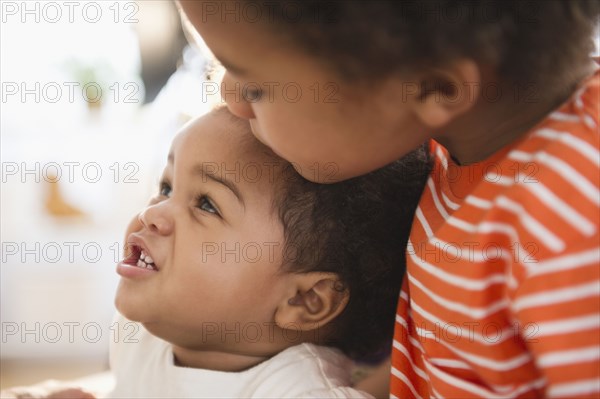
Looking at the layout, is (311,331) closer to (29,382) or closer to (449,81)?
(449,81)

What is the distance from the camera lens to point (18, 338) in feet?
6.95

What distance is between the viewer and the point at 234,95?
31.3 inches

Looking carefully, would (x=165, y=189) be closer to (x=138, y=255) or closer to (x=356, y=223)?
(x=138, y=255)

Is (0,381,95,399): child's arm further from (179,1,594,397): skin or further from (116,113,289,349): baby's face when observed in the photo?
Answer: (179,1,594,397): skin

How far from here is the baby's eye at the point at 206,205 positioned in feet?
3.23

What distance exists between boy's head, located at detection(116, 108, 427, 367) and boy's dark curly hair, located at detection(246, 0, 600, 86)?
29cm

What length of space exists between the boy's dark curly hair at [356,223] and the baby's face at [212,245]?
1.1 inches

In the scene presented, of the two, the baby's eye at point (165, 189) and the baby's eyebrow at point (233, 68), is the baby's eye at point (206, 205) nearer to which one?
the baby's eye at point (165, 189)

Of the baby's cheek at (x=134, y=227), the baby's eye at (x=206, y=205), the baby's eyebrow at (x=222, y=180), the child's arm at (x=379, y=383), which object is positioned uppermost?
the baby's eyebrow at (x=222, y=180)

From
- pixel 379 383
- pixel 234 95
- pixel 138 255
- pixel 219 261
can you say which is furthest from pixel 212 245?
pixel 379 383

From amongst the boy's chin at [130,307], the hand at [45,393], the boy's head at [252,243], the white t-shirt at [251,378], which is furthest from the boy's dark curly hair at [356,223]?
the hand at [45,393]

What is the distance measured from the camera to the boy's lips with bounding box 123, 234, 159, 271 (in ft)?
3.23

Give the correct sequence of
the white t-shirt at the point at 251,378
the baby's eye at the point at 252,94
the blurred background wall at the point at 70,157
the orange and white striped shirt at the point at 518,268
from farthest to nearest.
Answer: the blurred background wall at the point at 70,157 → the white t-shirt at the point at 251,378 → the baby's eye at the point at 252,94 → the orange and white striped shirt at the point at 518,268

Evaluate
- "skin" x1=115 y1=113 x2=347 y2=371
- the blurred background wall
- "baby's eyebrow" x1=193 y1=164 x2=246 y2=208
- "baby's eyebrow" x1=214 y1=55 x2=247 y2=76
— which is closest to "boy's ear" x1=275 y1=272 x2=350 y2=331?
"skin" x1=115 y1=113 x2=347 y2=371
